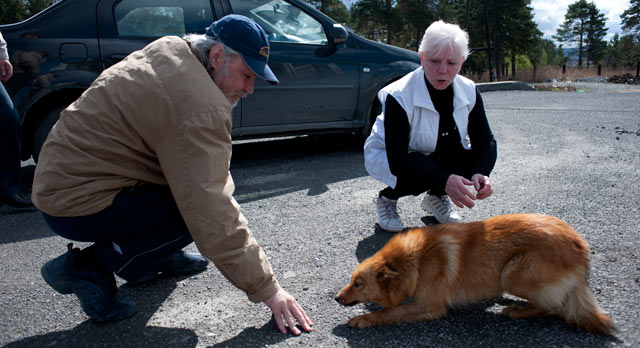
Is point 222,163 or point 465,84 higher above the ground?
point 465,84

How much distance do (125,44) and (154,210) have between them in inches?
125

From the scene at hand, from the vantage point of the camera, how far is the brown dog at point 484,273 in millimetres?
2104

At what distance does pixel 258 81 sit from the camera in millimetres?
5094

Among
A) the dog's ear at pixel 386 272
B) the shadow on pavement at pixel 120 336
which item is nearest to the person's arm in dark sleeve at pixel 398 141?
the dog's ear at pixel 386 272

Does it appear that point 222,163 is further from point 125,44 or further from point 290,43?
point 290,43

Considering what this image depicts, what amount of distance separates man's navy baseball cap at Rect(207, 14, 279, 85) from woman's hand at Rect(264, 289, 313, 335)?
1.08 meters

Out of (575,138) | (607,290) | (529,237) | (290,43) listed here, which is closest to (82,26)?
(290,43)

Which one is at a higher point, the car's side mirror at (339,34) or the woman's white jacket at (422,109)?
the car's side mirror at (339,34)

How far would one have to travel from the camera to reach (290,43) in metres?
5.36

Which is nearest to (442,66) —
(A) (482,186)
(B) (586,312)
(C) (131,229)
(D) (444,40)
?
(D) (444,40)

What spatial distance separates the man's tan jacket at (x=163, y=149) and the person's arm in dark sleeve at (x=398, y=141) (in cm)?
144

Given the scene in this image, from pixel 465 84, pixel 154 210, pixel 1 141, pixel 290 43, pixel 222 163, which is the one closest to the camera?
pixel 222 163

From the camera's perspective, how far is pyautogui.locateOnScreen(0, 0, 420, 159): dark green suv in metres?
4.29

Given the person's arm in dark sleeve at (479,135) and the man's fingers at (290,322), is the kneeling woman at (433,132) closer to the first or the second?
the person's arm in dark sleeve at (479,135)
